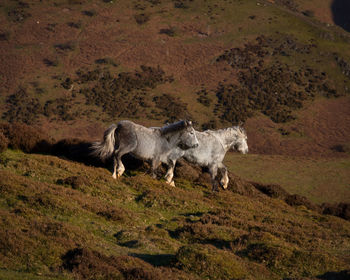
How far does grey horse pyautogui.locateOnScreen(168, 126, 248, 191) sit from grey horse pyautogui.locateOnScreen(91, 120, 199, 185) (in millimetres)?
850

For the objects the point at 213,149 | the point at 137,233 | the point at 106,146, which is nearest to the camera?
the point at 137,233

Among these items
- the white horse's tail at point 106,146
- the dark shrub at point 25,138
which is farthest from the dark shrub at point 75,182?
the dark shrub at point 25,138

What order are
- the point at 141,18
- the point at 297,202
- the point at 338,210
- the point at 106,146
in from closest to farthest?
the point at 106,146 → the point at 297,202 → the point at 338,210 → the point at 141,18

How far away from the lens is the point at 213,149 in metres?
23.4

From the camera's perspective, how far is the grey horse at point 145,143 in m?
20.0

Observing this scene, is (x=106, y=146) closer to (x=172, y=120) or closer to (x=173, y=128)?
(x=173, y=128)

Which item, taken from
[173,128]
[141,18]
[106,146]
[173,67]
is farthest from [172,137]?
[141,18]

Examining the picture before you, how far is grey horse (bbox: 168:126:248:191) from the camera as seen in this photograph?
22938 mm

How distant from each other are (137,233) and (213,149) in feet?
34.5

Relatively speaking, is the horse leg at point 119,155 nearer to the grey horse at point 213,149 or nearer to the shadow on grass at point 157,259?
the grey horse at point 213,149

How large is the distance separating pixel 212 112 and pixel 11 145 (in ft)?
242

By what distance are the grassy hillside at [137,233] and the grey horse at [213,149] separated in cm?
171

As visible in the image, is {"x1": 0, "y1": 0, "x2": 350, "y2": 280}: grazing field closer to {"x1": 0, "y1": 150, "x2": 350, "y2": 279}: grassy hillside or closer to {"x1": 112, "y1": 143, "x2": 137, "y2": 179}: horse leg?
{"x1": 0, "y1": 150, "x2": 350, "y2": 279}: grassy hillside

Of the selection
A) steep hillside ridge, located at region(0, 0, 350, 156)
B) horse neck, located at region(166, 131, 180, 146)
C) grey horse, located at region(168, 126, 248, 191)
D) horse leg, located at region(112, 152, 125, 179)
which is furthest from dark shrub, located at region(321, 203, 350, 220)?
steep hillside ridge, located at region(0, 0, 350, 156)
